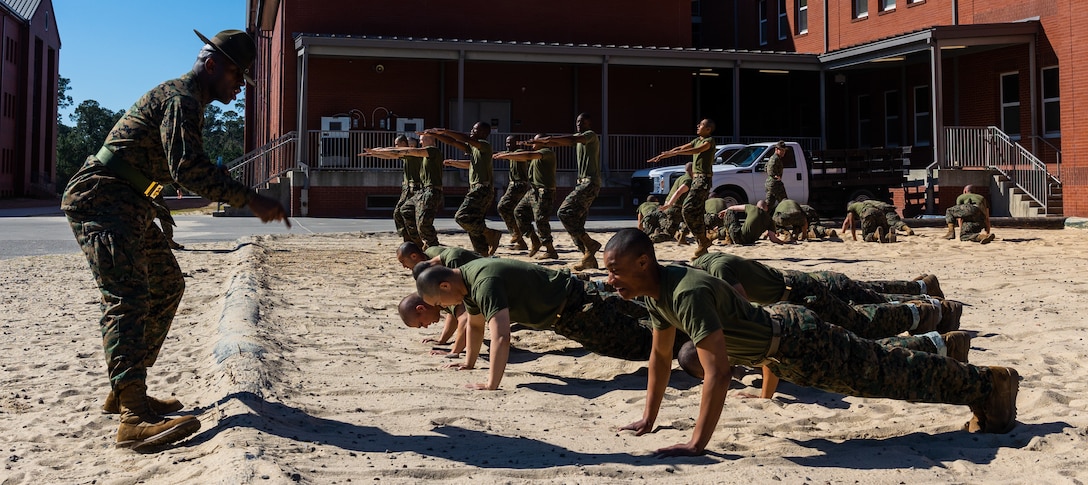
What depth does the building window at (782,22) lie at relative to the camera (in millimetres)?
32816

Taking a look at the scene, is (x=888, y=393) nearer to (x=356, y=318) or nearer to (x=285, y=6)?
(x=356, y=318)

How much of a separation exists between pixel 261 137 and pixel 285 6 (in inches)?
389

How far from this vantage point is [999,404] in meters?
4.62

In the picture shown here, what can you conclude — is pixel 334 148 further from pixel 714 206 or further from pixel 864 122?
pixel 864 122

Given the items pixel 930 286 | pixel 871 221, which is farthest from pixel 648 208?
pixel 930 286

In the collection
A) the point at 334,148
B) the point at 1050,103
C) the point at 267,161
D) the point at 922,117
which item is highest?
the point at 922,117

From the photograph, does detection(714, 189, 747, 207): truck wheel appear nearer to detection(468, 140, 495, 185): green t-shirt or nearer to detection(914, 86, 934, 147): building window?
detection(468, 140, 495, 185): green t-shirt

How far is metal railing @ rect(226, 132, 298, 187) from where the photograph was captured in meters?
25.8

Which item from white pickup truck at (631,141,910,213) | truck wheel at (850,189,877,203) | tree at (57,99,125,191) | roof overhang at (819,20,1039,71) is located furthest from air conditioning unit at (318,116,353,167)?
tree at (57,99,125,191)

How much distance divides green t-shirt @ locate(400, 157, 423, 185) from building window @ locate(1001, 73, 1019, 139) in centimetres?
1741

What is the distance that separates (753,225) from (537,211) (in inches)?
175

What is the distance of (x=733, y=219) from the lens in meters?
16.0

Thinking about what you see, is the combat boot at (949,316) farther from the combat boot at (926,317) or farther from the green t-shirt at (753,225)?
the green t-shirt at (753,225)

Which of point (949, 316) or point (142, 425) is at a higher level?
point (949, 316)
